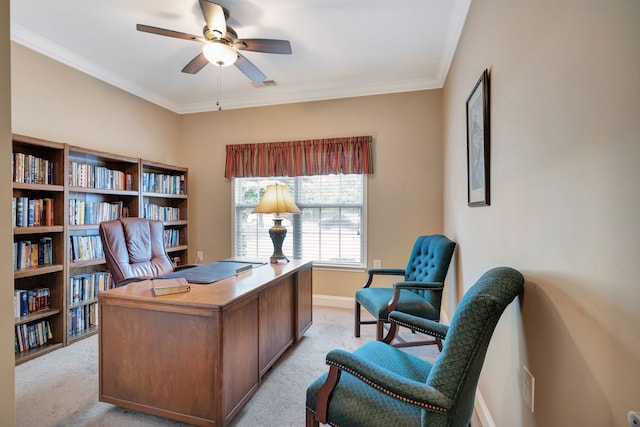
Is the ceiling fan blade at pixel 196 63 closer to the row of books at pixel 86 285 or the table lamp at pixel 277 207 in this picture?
the table lamp at pixel 277 207

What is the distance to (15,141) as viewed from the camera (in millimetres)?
2410

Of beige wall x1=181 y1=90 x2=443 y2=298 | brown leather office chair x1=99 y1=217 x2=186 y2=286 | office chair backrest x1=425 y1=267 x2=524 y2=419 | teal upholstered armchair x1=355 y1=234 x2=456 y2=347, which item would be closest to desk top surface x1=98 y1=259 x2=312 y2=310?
brown leather office chair x1=99 y1=217 x2=186 y2=286

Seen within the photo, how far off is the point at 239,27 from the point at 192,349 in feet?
8.25

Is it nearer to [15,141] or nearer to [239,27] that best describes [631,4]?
[239,27]

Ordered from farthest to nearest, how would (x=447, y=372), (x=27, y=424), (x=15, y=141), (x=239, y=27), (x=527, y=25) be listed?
(x=239, y=27)
(x=15, y=141)
(x=27, y=424)
(x=527, y=25)
(x=447, y=372)

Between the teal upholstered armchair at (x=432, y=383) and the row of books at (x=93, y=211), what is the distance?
2.92 meters

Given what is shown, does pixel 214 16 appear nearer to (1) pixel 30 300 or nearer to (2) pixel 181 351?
(2) pixel 181 351

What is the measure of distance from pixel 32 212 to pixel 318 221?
2.82m

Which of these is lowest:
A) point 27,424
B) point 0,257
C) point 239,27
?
point 27,424

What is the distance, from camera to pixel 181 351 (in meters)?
1.63

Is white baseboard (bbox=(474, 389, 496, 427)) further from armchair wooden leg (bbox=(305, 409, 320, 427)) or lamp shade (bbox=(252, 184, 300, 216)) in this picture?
lamp shade (bbox=(252, 184, 300, 216))

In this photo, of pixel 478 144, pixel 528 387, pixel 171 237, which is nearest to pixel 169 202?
pixel 171 237

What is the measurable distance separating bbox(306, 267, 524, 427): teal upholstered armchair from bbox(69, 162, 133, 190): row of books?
3049mm

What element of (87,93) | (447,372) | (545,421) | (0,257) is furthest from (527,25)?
(87,93)
